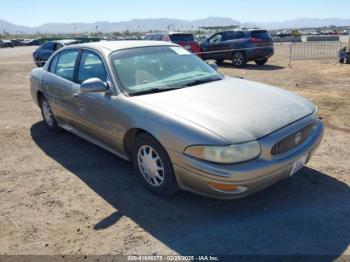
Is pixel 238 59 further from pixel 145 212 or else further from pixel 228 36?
pixel 145 212

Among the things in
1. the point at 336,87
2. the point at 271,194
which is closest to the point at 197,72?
the point at 271,194

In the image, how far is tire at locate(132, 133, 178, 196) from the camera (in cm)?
344

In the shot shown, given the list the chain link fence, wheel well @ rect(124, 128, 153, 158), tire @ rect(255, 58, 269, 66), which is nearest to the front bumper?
wheel well @ rect(124, 128, 153, 158)

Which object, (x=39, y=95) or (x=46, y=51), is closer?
(x=39, y=95)

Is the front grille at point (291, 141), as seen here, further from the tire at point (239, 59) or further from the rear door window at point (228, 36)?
the rear door window at point (228, 36)

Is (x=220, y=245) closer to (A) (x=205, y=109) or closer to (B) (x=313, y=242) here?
(B) (x=313, y=242)

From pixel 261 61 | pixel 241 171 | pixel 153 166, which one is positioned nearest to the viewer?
pixel 241 171

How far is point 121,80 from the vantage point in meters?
4.02

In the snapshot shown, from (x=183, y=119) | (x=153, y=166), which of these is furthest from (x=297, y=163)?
(x=153, y=166)

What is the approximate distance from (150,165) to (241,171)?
3.54 ft

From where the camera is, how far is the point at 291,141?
10.9ft

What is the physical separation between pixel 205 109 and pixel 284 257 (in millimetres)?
1478

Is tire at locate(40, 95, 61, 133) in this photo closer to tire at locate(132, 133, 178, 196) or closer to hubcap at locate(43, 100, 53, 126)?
hubcap at locate(43, 100, 53, 126)

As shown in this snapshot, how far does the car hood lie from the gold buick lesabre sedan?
0.01 m
